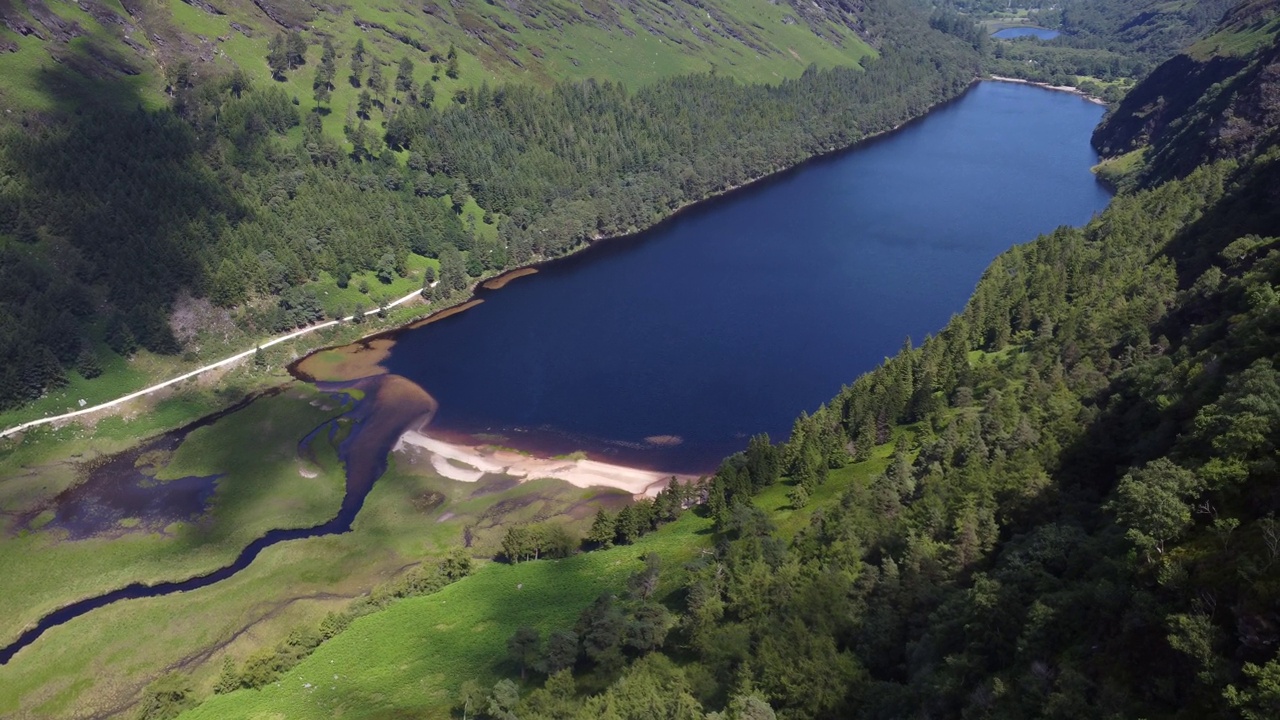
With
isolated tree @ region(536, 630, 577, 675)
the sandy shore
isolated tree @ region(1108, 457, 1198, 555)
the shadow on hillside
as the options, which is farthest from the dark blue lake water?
isolated tree @ region(1108, 457, 1198, 555)

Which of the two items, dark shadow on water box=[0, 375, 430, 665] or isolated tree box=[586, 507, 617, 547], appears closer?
dark shadow on water box=[0, 375, 430, 665]

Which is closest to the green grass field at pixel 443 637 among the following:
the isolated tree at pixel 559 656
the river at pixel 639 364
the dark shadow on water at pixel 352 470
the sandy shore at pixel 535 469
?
the isolated tree at pixel 559 656

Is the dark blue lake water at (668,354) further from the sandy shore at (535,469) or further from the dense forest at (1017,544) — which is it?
the dense forest at (1017,544)

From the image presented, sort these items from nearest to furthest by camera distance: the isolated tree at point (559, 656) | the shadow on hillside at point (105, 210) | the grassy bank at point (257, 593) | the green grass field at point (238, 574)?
the isolated tree at point (559, 656) → the grassy bank at point (257, 593) → the green grass field at point (238, 574) → the shadow on hillside at point (105, 210)

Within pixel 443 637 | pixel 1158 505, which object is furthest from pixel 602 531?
pixel 1158 505

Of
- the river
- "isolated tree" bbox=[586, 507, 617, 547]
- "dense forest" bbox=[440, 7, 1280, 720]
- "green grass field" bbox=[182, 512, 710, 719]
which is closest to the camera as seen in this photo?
"dense forest" bbox=[440, 7, 1280, 720]

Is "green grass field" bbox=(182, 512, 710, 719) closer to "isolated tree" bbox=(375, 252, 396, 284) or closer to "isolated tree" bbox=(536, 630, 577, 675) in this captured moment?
"isolated tree" bbox=(536, 630, 577, 675)
